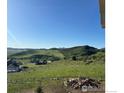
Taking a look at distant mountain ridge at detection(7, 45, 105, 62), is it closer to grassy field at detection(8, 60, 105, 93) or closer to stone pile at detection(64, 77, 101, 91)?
grassy field at detection(8, 60, 105, 93)

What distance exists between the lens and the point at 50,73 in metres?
2.64

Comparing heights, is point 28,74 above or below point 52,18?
below

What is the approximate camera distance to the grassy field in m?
2.58

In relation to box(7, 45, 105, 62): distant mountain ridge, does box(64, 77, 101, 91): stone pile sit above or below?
below

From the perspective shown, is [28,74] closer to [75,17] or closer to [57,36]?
[57,36]


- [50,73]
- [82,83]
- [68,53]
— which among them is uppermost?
[68,53]

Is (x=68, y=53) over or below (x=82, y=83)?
over

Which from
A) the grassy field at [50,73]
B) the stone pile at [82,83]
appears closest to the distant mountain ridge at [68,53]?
the grassy field at [50,73]

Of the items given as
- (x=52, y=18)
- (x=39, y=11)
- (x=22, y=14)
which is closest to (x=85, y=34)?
(x=52, y=18)

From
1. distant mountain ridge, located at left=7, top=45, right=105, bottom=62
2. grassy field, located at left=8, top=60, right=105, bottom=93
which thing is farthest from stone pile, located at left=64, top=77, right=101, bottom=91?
distant mountain ridge, located at left=7, top=45, right=105, bottom=62

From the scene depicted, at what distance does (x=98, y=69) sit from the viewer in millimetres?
2582

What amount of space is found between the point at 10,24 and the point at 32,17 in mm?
267

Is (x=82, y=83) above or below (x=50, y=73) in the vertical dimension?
below

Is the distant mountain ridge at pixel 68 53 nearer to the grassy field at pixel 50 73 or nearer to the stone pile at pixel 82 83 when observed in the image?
the grassy field at pixel 50 73
